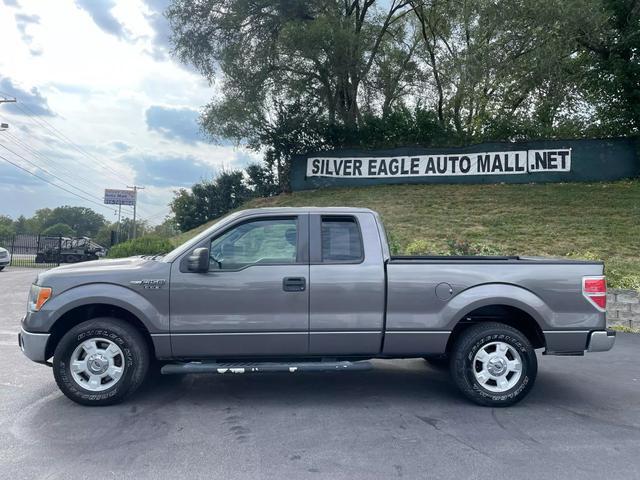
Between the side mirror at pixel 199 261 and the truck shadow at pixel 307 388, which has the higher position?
the side mirror at pixel 199 261

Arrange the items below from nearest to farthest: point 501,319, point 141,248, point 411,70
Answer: point 501,319, point 141,248, point 411,70

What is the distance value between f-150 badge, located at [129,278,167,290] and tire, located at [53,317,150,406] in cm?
45

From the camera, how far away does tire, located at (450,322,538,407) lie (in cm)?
460

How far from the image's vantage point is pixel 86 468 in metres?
3.38

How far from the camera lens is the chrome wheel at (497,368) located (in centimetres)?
462

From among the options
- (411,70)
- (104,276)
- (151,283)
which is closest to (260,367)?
(151,283)

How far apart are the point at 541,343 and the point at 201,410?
3.42m

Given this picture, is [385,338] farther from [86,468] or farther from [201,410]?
[86,468]

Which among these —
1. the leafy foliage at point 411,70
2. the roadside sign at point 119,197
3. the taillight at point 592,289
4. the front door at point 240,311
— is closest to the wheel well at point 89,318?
the front door at point 240,311

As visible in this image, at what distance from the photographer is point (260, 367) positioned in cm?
447

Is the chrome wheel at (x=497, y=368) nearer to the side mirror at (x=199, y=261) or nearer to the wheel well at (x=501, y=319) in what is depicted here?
the wheel well at (x=501, y=319)

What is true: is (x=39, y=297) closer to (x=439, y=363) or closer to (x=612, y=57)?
(x=439, y=363)

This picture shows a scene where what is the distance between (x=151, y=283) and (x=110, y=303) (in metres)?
0.41

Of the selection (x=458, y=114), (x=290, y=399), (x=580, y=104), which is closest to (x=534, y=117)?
(x=580, y=104)
